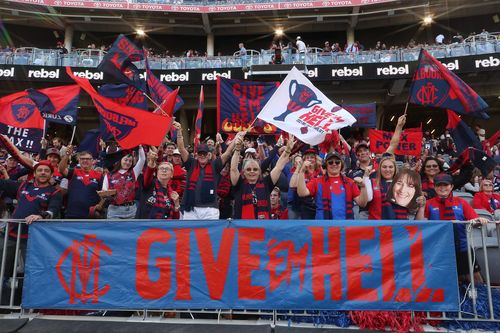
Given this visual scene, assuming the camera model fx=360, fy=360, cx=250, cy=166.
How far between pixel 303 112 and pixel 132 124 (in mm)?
2420

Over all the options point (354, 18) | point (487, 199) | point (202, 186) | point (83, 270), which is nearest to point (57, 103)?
point (202, 186)

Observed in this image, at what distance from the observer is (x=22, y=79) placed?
709 inches

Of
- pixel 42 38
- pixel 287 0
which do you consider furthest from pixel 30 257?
pixel 42 38

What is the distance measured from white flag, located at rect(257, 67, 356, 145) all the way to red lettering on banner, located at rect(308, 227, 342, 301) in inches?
55.1

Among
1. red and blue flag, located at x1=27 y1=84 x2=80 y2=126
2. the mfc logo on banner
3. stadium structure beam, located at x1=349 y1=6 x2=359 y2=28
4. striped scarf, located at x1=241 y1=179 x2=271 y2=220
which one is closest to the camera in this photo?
the mfc logo on banner

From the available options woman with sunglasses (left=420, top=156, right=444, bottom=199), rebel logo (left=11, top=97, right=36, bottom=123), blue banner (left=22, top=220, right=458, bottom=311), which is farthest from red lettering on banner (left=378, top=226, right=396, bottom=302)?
rebel logo (left=11, top=97, right=36, bottom=123)

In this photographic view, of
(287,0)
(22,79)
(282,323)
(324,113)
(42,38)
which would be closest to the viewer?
(282,323)

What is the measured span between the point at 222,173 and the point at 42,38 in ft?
92.0

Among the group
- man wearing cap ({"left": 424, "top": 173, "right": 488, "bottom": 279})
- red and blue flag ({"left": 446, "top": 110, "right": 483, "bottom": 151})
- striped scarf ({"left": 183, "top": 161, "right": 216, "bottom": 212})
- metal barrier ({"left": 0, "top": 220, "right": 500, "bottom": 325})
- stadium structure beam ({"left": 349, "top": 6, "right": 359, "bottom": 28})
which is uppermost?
stadium structure beam ({"left": 349, "top": 6, "right": 359, "bottom": 28})

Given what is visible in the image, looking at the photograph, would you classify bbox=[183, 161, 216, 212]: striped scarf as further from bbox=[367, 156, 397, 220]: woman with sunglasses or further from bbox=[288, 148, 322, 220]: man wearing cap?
bbox=[367, 156, 397, 220]: woman with sunglasses

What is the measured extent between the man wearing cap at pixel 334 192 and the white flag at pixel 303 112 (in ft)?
1.75

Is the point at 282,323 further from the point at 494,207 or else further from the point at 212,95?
the point at 212,95

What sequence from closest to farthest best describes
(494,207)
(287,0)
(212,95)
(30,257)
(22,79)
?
(30,257) → (494,207) → (22,79) → (212,95) → (287,0)

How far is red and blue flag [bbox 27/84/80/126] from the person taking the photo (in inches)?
260
